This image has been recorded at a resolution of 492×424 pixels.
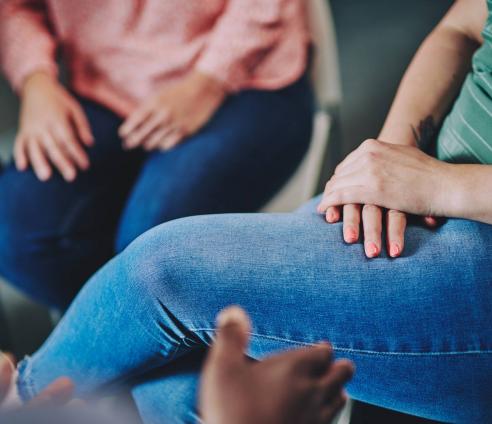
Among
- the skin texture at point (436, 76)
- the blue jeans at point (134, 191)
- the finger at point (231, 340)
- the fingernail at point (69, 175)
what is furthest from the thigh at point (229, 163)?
the finger at point (231, 340)

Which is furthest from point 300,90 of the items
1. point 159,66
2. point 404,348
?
point 404,348

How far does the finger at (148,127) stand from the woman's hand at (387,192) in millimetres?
362

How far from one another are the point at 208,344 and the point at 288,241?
5.6 inches

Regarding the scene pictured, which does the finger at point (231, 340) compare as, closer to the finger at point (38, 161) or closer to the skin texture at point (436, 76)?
the skin texture at point (436, 76)

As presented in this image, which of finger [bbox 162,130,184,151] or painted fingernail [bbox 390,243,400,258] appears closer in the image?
painted fingernail [bbox 390,243,400,258]

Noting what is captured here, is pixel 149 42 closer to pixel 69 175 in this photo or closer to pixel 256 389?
pixel 69 175

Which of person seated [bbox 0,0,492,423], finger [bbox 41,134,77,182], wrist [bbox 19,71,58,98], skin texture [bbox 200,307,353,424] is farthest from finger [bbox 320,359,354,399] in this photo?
wrist [bbox 19,71,58,98]

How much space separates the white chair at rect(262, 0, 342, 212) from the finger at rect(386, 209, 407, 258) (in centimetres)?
32

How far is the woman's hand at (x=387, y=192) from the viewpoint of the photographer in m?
0.53

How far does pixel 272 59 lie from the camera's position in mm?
882

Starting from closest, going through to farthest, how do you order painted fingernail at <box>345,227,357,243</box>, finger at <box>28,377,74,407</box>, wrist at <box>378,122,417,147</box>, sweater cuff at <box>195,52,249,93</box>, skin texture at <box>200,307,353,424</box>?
skin texture at <box>200,307,353,424</box>, finger at <box>28,377,74,407</box>, painted fingernail at <box>345,227,357,243</box>, wrist at <box>378,122,417,147</box>, sweater cuff at <box>195,52,249,93</box>

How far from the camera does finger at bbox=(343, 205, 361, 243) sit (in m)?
0.53

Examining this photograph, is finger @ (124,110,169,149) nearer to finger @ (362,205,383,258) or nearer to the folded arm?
the folded arm

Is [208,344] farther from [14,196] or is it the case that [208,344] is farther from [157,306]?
[14,196]
